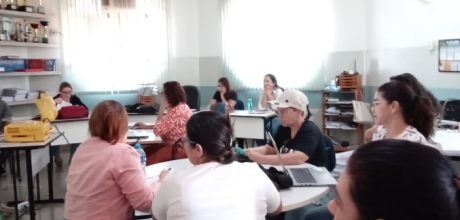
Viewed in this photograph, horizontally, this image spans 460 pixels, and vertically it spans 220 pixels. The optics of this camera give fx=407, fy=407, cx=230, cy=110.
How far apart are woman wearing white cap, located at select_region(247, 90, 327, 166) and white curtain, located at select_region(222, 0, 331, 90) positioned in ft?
13.2

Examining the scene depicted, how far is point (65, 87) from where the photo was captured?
5.66 meters

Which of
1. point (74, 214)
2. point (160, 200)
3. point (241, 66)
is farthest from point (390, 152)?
point (241, 66)

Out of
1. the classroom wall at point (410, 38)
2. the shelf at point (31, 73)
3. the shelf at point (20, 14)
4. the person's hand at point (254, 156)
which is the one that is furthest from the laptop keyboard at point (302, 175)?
the shelf at point (20, 14)

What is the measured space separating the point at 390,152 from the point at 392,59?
16.9 ft

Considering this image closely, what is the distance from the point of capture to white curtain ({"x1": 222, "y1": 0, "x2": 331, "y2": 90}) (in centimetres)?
672

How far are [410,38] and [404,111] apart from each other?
114 inches

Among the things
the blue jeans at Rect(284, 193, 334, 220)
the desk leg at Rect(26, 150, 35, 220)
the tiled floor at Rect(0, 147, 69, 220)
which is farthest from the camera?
the tiled floor at Rect(0, 147, 69, 220)

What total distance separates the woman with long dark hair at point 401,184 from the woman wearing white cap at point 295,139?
69.7 inches

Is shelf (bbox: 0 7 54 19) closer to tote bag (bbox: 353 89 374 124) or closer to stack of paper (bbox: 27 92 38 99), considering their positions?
stack of paper (bbox: 27 92 38 99)

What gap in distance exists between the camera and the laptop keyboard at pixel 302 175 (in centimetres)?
227

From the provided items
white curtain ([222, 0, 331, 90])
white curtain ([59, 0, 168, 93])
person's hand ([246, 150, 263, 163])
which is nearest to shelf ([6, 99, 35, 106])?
white curtain ([59, 0, 168, 93])

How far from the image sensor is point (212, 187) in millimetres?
1620

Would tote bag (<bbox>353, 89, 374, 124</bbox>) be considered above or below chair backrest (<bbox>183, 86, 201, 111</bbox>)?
below

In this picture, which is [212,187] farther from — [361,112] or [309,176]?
[361,112]
